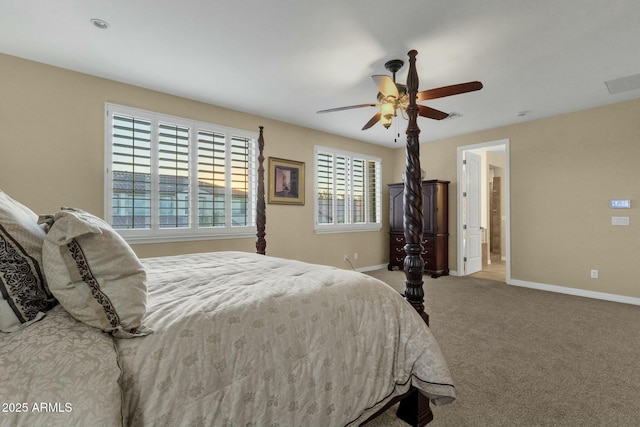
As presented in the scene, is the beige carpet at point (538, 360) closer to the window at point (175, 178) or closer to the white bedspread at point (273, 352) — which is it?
the white bedspread at point (273, 352)

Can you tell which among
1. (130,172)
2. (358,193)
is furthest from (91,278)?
(358,193)

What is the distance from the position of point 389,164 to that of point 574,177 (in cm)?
317

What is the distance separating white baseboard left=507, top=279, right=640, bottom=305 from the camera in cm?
400

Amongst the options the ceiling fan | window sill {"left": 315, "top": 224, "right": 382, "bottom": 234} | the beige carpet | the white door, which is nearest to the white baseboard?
the beige carpet

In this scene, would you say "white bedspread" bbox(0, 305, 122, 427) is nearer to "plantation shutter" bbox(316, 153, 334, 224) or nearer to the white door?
"plantation shutter" bbox(316, 153, 334, 224)

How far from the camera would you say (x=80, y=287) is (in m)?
1.00

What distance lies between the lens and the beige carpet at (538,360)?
178 cm

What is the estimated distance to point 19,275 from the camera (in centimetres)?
95

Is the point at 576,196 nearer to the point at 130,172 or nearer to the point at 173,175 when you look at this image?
the point at 173,175

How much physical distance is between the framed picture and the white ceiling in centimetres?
112

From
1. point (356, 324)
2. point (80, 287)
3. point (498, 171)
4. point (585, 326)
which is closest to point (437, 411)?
point (356, 324)

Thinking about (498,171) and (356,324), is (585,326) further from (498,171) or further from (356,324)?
(498,171)

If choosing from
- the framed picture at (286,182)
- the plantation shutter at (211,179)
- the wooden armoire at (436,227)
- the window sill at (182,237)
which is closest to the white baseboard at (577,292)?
the wooden armoire at (436,227)

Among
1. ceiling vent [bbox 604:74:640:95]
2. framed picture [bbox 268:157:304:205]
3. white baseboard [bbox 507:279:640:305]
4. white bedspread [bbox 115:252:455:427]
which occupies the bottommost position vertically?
white baseboard [bbox 507:279:640:305]
